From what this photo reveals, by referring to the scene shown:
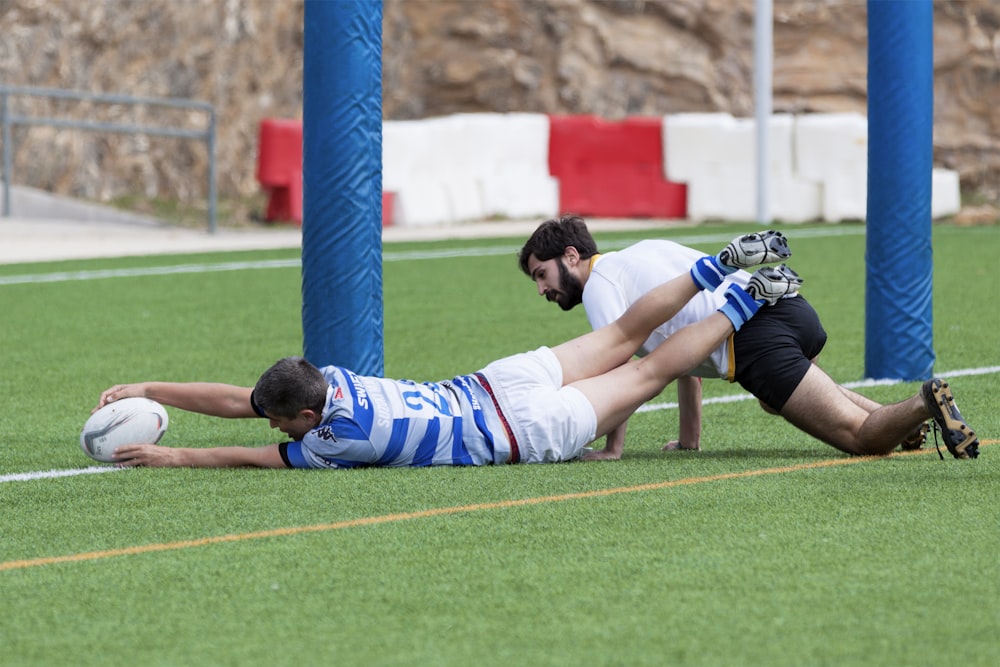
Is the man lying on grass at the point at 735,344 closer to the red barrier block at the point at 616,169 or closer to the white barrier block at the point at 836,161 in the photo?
the white barrier block at the point at 836,161

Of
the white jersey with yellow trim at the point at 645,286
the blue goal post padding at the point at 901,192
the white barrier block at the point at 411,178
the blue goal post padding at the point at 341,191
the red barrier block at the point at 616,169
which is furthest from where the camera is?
the red barrier block at the point at 616,169

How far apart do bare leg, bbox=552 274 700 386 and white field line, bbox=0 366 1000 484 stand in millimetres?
1865

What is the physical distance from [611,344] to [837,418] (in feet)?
3.15

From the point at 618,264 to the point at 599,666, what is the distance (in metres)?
3.27

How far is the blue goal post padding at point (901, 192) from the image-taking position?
952 cm

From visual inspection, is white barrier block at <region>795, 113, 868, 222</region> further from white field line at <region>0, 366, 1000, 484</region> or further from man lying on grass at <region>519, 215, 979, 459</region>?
man lying on grass at <region>519, 215, 979, 459</region>

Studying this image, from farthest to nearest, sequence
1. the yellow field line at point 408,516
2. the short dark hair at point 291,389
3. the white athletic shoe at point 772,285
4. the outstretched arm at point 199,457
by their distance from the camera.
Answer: the outstretched arm at point 199,457 < the white athletic shoe at point 772,285 < the short dark hair at point 291,389 < the yellow field line at point 408,516

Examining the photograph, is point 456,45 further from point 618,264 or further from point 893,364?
point 618,264

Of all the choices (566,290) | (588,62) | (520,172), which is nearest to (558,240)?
(566,290)

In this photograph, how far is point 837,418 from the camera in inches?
275

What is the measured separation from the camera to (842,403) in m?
7.00

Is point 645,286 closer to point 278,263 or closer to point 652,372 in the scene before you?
point 652,372

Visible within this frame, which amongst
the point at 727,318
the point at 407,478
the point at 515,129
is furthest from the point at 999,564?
the point at 515,129

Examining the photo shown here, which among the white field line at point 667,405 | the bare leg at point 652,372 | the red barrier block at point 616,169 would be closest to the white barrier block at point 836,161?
the red barrier block at point 616,169
